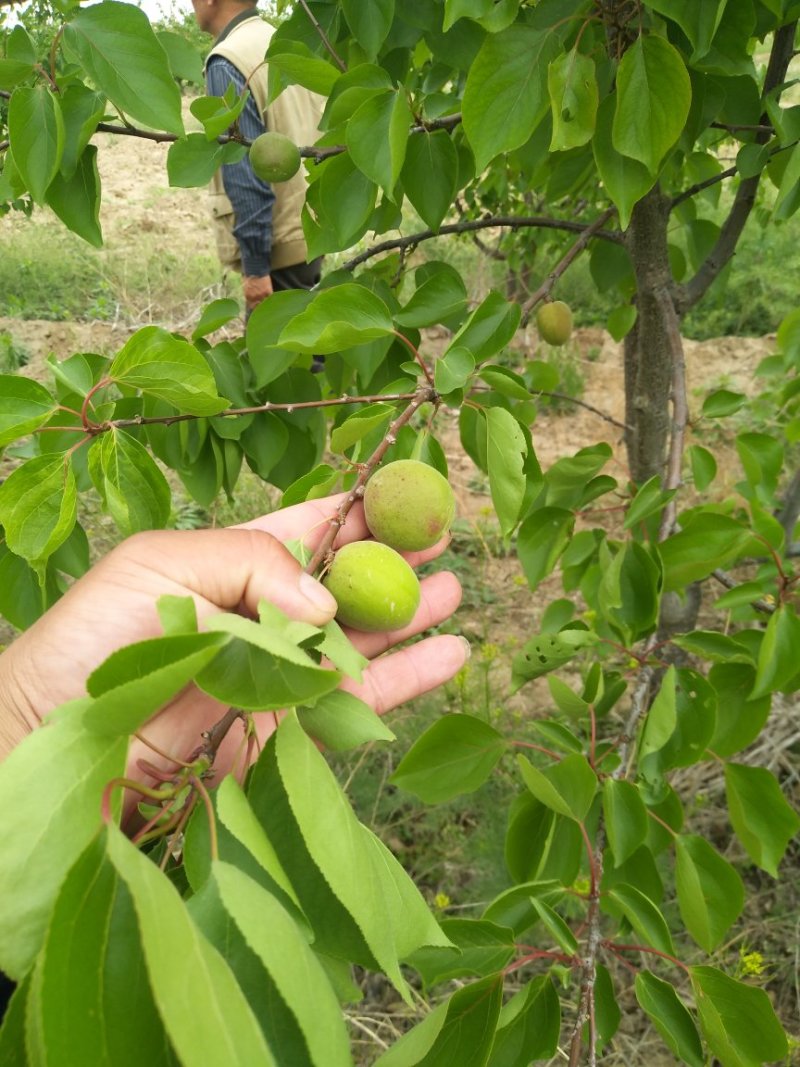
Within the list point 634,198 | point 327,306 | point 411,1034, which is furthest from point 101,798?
point 634,198

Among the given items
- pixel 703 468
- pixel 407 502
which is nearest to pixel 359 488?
pixel 407 502

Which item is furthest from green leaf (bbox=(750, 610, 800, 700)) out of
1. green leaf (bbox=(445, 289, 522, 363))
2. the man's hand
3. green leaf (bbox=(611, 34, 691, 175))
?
the man's hand

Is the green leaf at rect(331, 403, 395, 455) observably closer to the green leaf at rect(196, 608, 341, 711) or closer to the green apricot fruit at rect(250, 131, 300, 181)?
the green leaf at rect(196, 608, 341, 711)

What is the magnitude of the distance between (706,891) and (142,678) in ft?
3.61

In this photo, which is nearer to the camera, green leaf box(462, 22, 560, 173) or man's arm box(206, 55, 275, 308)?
green leaf box(462, 22, 560, 173)

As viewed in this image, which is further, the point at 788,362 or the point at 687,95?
the point at 788,362

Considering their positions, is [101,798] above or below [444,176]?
below

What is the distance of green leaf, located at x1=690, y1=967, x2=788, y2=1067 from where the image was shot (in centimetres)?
98

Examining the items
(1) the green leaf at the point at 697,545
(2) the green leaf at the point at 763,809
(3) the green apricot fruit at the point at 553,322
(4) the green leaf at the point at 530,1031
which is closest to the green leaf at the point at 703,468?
(1) the green leaf at the point at 697,545

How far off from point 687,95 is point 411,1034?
4.13 ft

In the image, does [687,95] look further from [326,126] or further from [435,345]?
[435,345]

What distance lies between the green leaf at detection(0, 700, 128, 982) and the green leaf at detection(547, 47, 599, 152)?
1.03 m

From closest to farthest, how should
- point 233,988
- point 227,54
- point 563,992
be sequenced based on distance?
point 233,988 < point 563,992 < point 227,54

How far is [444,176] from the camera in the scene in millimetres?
1433
